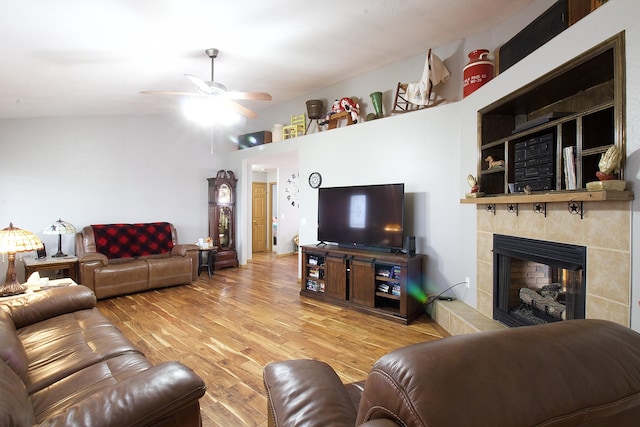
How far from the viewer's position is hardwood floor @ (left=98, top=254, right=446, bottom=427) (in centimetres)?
227

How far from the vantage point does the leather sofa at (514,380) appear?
560mm

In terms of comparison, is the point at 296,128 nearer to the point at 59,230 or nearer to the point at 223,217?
the point at 223,217

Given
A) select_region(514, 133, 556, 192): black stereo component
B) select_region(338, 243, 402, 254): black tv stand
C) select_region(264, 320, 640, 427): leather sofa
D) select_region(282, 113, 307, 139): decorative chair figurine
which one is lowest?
select_region(338, 243, 402, 254): black tv stand

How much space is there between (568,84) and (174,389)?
3039 mm

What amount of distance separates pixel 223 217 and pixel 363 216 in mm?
3516

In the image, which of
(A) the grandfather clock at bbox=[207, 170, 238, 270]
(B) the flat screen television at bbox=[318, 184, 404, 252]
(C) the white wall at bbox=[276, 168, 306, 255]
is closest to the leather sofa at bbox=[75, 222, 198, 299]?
(A) the grandfather clock at bbox=[207, 170, 238, 270]

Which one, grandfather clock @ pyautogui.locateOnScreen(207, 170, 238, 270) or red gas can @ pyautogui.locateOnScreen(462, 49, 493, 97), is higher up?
red gas can @ pyautogui.locateOnScreen(462, 49, 493, 97)

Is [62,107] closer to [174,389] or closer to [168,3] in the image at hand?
[168,3]

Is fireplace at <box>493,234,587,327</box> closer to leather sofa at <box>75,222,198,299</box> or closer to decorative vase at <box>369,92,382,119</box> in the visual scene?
decorative vase at <box>369,92,382,119</box>

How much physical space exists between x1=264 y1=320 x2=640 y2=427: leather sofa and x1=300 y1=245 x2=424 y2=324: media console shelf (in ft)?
9.11

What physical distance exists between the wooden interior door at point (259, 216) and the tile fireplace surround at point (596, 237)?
6.35m

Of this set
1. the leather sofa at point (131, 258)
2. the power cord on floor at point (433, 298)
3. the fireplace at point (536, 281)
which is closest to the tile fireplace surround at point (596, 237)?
the fireplace at point (536, 281)

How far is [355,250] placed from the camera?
4078mm

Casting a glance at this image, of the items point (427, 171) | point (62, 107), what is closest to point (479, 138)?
point (427, 171)
